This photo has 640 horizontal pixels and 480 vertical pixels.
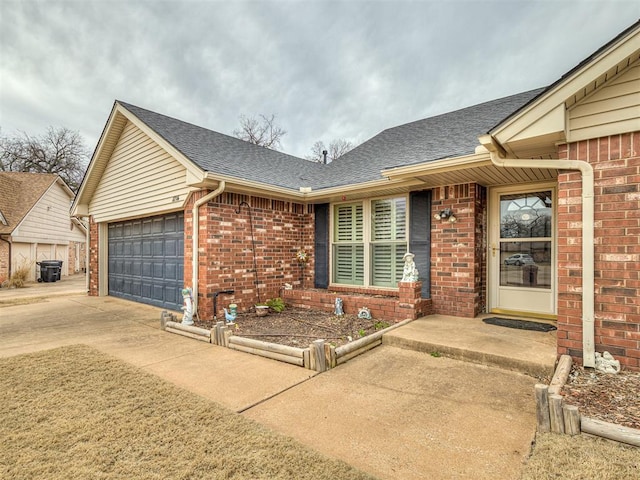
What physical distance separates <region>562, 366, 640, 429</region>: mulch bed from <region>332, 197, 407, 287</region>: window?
360 centimetres

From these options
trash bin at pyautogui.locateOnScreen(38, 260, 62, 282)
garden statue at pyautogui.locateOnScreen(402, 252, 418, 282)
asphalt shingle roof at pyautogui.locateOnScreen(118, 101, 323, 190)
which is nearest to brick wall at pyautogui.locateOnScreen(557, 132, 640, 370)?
garden statue at pyautogui.locateOnScreen(402, 252, 418, 282)

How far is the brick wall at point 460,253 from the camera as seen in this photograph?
537 centimetres

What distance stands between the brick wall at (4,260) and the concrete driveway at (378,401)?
12.1 meters

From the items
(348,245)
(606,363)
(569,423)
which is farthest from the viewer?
(348,245)

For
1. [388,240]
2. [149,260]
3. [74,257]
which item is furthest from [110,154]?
[74,257]

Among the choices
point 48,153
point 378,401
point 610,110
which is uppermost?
point 48,153

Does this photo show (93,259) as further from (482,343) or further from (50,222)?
(482,343)

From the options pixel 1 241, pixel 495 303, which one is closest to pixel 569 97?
pixel 495 303

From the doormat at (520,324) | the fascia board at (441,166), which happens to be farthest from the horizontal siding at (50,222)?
the doormat at (520,324)

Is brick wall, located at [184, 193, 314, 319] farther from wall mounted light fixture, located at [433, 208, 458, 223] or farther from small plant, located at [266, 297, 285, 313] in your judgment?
wall mounted light fixture, located at [433, 208, 458, 223]

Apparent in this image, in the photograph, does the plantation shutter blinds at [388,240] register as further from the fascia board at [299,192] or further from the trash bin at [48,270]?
the trash bin at [48,270]

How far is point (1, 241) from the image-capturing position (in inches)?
539

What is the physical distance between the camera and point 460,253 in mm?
5473

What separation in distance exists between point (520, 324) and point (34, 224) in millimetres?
20089
